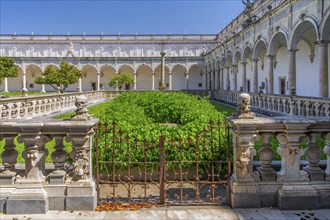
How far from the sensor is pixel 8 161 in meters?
4.30

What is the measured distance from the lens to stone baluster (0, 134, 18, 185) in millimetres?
4254

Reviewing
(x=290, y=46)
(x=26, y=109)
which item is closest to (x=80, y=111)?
(x=26, y=109)

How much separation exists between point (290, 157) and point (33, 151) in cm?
337

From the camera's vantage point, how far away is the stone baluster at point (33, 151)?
13.6 feet

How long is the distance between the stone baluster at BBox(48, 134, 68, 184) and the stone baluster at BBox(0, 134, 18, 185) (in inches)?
20.1

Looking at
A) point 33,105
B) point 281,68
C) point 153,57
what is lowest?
point 33,105

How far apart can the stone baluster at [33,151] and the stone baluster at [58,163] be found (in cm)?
15

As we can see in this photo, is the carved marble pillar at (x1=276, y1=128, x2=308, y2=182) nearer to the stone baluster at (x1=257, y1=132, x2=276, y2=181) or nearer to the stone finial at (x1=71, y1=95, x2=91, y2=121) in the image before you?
the stone baluster at (x1=257, y1=132, x2=276, y2=181)

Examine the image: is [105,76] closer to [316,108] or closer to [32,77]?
[32,77]

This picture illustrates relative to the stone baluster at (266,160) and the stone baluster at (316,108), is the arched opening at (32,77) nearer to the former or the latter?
the stone baluster at (316,108)

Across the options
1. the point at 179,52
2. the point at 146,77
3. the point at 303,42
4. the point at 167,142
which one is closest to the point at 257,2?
the point at 303,42

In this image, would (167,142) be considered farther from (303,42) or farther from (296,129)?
(303,42)

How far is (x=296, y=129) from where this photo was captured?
4.18 m

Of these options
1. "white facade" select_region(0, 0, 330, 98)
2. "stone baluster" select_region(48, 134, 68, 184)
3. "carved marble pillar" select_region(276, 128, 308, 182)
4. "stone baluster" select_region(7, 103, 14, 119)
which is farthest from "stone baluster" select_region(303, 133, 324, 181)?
"white facade" select_region(0, 0, 330, 98)
